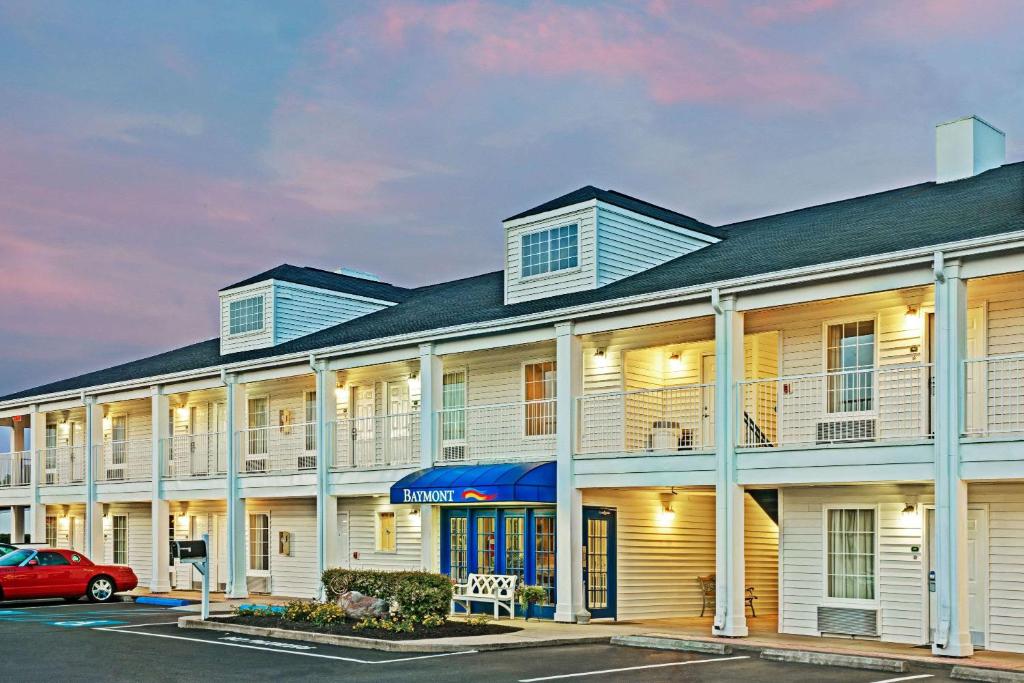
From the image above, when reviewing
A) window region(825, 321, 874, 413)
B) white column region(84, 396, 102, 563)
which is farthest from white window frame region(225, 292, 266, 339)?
window region(825, 321, 874, 413)

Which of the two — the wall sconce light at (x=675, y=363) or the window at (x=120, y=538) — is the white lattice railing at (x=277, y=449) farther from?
the wall sconce light at (x=675, y=363)

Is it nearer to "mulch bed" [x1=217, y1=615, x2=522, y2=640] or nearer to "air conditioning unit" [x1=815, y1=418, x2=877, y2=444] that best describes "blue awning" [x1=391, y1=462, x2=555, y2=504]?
"mulch bed" [x1=217, y1=615, x2=522, y2=640]

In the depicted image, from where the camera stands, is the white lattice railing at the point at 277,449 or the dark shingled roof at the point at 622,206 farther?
the white lattice railing at the point at 277,449

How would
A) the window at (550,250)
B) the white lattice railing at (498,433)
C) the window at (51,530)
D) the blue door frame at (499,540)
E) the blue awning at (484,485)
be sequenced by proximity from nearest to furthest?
the blue awning at (484,485) < the blue door frame at (499,540) < the white lattice railing at (498,433) < the window at (550,250) < the window at (51,530)

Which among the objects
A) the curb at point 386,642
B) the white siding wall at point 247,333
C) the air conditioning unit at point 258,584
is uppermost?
the white siding wall at point 247,333

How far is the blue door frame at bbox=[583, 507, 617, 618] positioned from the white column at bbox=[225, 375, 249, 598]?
1050cm

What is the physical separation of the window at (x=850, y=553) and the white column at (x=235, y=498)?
594 inches

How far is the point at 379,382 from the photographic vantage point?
2939 centimetres

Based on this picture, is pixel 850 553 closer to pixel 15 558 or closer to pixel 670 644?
pixel 670 644

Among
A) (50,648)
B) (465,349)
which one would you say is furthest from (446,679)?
(465,349)

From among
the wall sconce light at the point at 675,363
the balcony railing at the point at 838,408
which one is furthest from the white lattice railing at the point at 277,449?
the balcony railing at the point at 838,408

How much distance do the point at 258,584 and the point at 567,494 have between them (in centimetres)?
1230

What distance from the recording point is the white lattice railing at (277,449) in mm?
30219

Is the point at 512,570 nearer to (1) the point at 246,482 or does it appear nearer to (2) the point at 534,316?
(2) the point at 534,316
